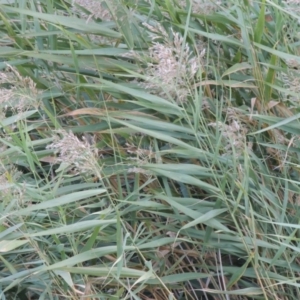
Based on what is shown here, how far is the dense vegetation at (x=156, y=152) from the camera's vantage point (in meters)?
1.67

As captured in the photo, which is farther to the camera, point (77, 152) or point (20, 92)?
point (20, 92)

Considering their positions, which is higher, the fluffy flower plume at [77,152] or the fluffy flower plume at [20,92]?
the fluffy flower plume at [20,92]

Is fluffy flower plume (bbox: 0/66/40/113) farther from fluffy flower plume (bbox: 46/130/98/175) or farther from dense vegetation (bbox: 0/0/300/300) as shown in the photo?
fluffy flower plume (bbox: 46/130/98/175)

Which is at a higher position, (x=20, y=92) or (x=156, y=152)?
(x=20, y=92)

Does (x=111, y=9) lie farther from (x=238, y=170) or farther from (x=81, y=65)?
(x=238, y=170)

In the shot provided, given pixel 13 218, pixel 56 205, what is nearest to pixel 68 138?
pixel 56 205

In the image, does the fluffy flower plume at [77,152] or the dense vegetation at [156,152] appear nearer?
the fluffy flower plume at [77,152]

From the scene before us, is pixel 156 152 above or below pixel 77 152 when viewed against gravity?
below

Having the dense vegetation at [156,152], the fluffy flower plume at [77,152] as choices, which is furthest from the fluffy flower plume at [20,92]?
the fluffy flower plume at [77,152]

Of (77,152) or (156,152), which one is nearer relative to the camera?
(77,152)

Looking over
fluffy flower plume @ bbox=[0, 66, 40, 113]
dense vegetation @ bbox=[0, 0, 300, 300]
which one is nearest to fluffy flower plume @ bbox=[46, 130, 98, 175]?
dense vegetation @ bbox=[0, 0, 300, 300]

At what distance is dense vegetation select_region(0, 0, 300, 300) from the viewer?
65.7 inches

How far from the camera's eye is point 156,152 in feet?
5.80

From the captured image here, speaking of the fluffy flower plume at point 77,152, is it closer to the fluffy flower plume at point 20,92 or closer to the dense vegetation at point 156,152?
the dense vegetation at point 156,152
